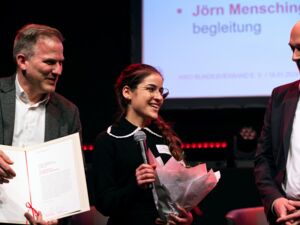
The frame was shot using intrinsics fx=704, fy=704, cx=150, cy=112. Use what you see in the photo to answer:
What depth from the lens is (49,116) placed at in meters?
3.67

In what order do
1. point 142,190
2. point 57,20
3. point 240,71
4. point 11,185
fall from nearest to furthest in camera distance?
point 11,185 → point 142,190 → point 240,71 → point 57,20

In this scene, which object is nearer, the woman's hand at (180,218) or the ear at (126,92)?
the woman's hand at (180,218)

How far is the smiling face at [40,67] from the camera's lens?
3.67 m

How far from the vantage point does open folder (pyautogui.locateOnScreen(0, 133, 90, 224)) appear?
337 cm

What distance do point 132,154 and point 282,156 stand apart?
79cm

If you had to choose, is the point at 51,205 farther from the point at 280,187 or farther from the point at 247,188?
the point at 247,188

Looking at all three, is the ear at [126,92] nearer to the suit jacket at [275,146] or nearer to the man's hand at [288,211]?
the suit jacket at [275,146]

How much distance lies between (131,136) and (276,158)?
0.78 m

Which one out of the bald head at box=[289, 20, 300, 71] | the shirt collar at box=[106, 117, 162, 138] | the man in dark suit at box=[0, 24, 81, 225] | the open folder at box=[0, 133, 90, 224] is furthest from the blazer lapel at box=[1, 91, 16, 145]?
the bald head at box=[289, 20, 300, 71]

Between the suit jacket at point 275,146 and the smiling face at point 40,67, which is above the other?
the smiling face at point 40,67

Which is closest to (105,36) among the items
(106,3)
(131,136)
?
(106,3)

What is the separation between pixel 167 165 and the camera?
3.47 m

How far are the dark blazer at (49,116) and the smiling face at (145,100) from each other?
33 cm

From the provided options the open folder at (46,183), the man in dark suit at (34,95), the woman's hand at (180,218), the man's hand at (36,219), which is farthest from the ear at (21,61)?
the woman's hand at (180,218)
